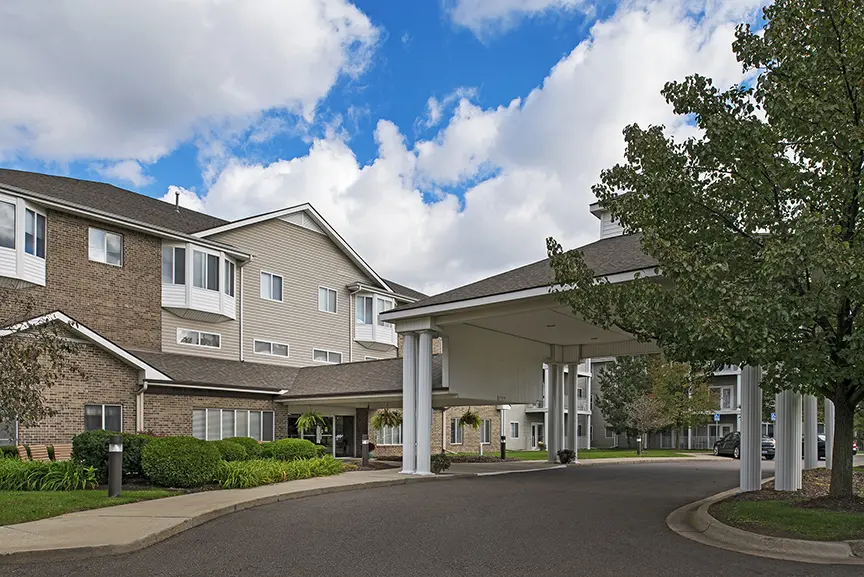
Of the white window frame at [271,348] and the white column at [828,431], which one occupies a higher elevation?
the white window frame at [271,348]

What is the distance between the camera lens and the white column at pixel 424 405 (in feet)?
74.9

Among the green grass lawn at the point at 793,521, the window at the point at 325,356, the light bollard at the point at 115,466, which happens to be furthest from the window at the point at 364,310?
the green grass lawn at the point at 793,521

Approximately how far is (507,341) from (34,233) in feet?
51.0

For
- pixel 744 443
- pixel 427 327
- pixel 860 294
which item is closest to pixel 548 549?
pixel 860 294

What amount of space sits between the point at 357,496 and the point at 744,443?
818 centimetres

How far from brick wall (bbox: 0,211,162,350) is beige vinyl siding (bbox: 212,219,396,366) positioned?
3.85 metres

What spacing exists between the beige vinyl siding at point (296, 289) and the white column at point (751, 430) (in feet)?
67.5

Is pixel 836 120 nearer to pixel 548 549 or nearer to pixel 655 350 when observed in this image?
pixel 548 549

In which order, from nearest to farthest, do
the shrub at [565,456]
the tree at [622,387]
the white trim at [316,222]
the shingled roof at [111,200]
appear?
the shingled roof at [111,200] → the shrub at [565,456] → the white trim at [316,222] → the tree at [622,387]

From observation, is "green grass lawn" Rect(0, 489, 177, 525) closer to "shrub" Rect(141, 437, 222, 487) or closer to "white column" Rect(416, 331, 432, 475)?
"shrub" Rect(141, 437, 222, 487)

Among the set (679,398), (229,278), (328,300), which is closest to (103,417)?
(229,278)

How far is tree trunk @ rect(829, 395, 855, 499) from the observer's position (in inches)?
478

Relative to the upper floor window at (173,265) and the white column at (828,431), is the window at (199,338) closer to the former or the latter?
the upper floor window at (173,265)

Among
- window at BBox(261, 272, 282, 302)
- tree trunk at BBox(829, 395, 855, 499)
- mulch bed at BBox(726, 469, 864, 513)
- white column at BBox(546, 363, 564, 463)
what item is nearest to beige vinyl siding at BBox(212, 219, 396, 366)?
window at BBox(261, 272, 282, 302)
